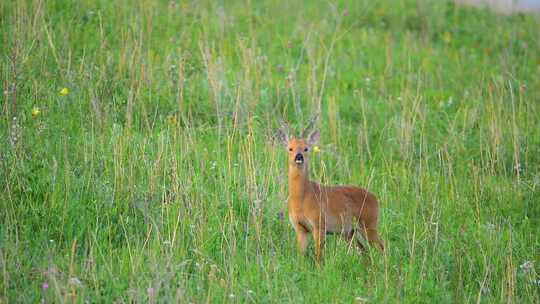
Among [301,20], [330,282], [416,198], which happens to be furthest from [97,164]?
[301,20]

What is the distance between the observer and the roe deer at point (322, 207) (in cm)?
646

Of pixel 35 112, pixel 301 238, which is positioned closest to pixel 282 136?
pixel 301 238

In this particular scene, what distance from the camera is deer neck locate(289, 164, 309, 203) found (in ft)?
21.5

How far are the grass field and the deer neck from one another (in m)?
0.22

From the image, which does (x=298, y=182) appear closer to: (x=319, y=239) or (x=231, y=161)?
(x=319, y=239)

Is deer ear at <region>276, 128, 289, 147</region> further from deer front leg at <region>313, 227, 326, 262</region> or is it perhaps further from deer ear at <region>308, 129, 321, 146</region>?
deer front leg at <region>313, 227, 326, 262</region>

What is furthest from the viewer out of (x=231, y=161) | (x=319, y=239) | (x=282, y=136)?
(x=231, y=161)

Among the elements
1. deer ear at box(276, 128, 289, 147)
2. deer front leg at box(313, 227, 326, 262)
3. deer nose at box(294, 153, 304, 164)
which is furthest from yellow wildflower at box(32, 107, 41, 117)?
deer front leg at box(313, 227, 326, 262)

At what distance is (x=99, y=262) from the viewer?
5.68 m

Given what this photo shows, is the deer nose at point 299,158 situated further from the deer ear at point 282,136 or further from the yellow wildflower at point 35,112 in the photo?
the yellow wildflower at point 35,112

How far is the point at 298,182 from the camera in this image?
21.8 ft

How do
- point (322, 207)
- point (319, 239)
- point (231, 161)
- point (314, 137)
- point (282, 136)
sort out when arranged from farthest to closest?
point (231, 161) < point (314, 137) < point (282, 136) < point (322, 207) < point (319, 239)

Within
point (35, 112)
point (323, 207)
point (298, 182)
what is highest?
point (35, 112)

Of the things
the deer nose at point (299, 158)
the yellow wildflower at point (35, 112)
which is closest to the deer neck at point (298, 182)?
the deer nose at point (299, 158)
